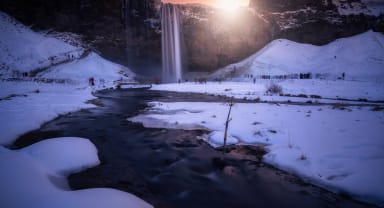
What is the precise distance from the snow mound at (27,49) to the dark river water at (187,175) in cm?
3857

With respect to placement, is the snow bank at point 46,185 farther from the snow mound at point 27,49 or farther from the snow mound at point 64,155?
the snow mound at point 27,49

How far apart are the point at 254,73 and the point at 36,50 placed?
4188 cm

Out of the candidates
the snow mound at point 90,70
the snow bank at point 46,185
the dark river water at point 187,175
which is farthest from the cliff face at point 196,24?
the snow bank at point 46,185

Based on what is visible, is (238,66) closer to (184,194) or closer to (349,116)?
(349,116)

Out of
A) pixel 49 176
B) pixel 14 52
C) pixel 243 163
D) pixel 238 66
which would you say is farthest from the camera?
pixel 238 66

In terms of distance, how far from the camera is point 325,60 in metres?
44.0

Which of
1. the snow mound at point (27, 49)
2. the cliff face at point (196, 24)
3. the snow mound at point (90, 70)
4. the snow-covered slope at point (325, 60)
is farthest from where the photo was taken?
the cliff face at point (196, 24)

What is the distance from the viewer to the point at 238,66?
53438mm

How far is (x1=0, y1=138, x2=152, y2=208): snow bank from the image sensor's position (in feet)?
12.8

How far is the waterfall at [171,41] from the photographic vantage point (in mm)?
53312

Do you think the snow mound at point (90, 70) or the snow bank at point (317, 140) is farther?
the snow mound at point (90, 70)

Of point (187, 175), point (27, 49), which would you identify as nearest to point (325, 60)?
point (187, 175)

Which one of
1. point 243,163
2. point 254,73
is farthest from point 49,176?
point 254,73

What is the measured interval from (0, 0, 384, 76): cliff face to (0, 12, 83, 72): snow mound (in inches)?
167
